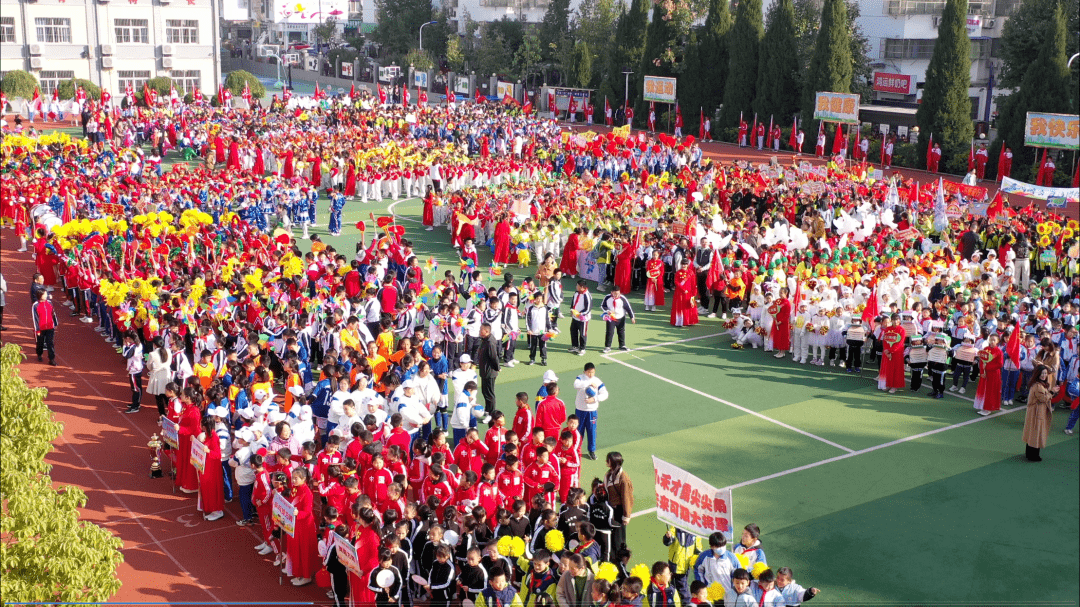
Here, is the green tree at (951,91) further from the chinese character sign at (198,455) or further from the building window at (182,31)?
the building window at (182,31)

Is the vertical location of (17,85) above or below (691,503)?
above

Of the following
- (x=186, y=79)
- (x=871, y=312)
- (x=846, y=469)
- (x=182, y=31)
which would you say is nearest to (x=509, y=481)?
(x=846, y=469)

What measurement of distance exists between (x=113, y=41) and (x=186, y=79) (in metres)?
4.79

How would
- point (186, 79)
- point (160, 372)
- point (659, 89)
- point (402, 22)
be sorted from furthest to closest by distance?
point (402, 22), point (186, 79), point (659, 89), point (160, 372)

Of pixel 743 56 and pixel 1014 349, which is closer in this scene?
pixel 1014 349

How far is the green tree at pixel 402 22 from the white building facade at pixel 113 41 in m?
20.2

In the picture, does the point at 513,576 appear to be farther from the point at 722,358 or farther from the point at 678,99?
the point at 678,99

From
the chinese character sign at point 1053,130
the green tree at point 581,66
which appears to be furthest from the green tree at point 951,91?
the green tree at point 581,66

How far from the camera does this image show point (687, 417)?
16.0 metres

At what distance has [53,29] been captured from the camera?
59.1 m

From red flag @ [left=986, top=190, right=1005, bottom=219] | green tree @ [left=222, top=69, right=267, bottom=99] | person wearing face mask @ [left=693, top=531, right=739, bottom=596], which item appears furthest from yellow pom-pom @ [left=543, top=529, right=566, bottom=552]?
green tree @ [left=222, top=69, right=267, bottom=99]

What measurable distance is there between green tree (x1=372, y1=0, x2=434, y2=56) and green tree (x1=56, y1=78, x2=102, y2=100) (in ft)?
98.3

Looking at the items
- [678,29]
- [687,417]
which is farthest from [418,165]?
[678,29]

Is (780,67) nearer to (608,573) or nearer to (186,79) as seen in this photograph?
(186,79)
